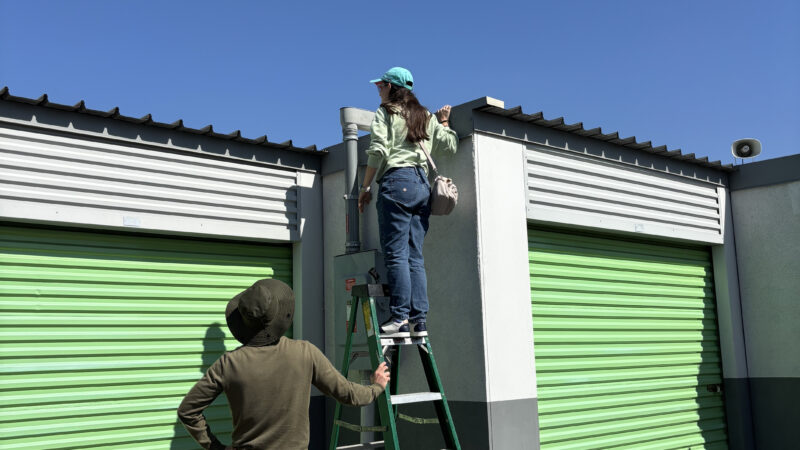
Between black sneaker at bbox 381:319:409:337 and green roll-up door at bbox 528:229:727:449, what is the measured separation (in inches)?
71.5

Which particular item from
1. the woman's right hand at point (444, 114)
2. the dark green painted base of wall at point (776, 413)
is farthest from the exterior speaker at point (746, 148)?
the woman's right hand at point (444, 114)

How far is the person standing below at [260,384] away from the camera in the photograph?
3021mm

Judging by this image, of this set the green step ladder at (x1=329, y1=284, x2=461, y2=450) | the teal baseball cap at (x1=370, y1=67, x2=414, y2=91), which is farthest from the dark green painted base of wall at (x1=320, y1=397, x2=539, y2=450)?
the teal baseball cap at (x1=370, y1=67, x2=414, y2=91)

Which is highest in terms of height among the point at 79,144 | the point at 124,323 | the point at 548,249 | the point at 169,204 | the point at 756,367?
the point at 79,144

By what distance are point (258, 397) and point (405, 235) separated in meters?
2.49

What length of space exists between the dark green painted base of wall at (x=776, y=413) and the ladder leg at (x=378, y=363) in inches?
196

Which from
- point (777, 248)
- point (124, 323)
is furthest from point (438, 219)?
point (777, 248)

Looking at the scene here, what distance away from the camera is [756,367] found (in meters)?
8.34

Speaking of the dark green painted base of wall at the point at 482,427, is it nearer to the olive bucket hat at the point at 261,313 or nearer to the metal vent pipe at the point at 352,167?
the metal vent pipe at the point at 352,167

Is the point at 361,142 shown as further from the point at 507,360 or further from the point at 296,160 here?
the point at 507,360

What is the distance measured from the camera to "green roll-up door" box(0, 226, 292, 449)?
573 centimetres

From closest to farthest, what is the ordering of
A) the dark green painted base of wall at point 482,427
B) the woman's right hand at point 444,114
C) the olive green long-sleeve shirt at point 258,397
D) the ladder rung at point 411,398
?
the olive green long-sleeve shirt at point 258,397, the ladder rung at point 411,398, the dark green painted base of wall at point 482,427, the woman's right hand at point 444,114

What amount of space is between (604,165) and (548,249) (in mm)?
1156

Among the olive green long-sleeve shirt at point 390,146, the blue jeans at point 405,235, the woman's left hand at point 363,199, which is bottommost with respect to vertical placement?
the blue jeans at point 405,235
